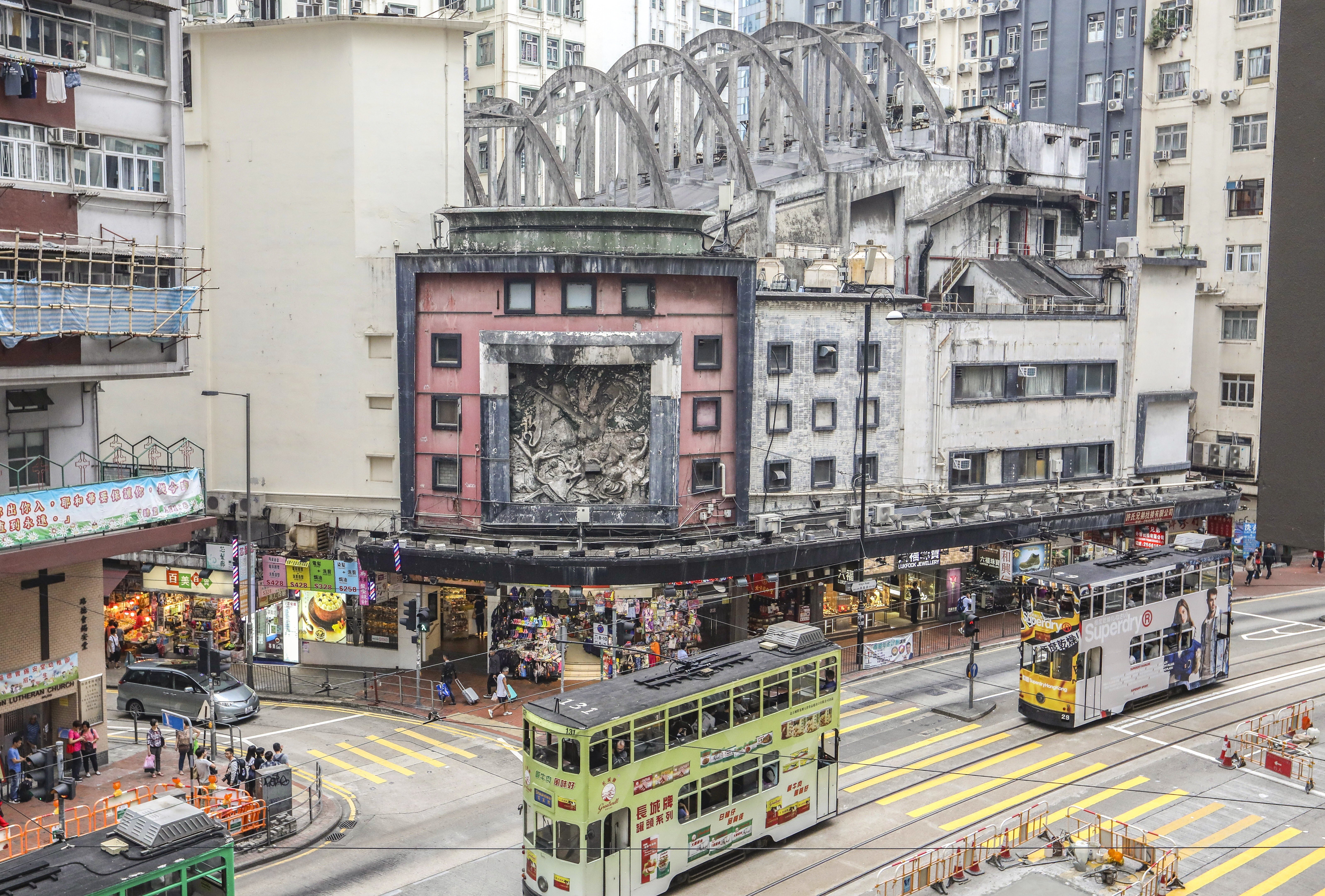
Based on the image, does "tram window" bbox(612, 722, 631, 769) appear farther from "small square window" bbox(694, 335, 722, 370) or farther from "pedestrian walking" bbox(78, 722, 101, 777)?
"small square window" bbox(694, 335, 722, 370)

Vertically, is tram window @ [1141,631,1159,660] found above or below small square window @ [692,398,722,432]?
below

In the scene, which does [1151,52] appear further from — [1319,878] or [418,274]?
[1319,878]

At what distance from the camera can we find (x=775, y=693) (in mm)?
28391

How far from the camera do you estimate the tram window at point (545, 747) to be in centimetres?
2475

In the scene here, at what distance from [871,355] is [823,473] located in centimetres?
524

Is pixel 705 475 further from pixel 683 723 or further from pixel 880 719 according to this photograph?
pixel 683 723

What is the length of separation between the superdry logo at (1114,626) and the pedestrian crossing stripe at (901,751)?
3937 mm

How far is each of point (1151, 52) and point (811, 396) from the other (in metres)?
39.1

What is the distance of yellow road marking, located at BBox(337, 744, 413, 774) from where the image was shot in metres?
34.9

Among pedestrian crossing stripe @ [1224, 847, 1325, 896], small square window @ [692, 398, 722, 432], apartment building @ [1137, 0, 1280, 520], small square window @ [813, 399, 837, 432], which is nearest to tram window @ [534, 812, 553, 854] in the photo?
pedestrian crossing stripe @ [1224, 847, 1325, 896]

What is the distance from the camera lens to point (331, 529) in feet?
157

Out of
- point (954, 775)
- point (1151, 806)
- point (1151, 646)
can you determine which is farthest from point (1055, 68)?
point (1151, 806)

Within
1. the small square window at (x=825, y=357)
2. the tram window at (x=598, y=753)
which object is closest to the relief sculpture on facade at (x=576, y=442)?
the small square window at (x=825, y=357)

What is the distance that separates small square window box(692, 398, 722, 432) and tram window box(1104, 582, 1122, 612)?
15588mm
